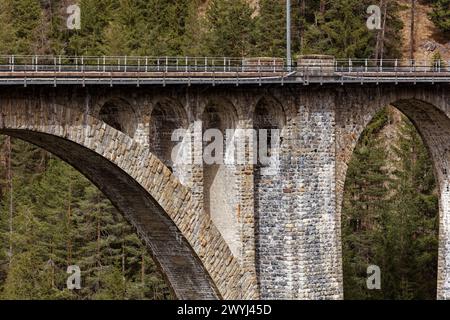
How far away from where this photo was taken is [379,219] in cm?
8888

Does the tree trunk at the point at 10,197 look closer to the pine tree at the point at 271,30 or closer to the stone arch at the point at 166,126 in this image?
the pine tree at the point at 271,30

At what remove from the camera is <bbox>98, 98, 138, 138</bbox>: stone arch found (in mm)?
50531

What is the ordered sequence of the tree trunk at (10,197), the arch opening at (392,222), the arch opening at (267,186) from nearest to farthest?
1. the arch opening at (267,186)
2. the arch opening at (392,222)
3. the tree trunk at (10,197)

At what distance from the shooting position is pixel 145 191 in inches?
2029

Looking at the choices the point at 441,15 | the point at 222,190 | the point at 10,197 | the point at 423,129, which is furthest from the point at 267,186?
the point at 441,15

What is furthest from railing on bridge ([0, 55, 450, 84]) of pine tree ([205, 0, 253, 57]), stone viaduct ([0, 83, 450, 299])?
pine tree ([205, 0, 253, 57])

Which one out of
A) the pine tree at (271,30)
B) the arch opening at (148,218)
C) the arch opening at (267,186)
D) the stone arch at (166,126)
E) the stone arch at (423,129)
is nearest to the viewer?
the arch opening at (148,218)

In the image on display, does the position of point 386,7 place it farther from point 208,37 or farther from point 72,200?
point 72,200

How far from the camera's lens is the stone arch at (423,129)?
193 ft

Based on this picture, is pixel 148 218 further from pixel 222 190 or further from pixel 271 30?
pixel 271 30

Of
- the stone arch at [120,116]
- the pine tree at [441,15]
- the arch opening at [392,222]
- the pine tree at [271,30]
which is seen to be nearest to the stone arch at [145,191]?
the stone arch at [120,116]

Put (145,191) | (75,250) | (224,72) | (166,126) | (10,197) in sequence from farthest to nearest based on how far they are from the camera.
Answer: (10,197)
(75,250)
(224,72)
(166,126)
(145,191)

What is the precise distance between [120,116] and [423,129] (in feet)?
77.2

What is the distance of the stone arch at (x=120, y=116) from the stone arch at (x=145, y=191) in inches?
37.5
